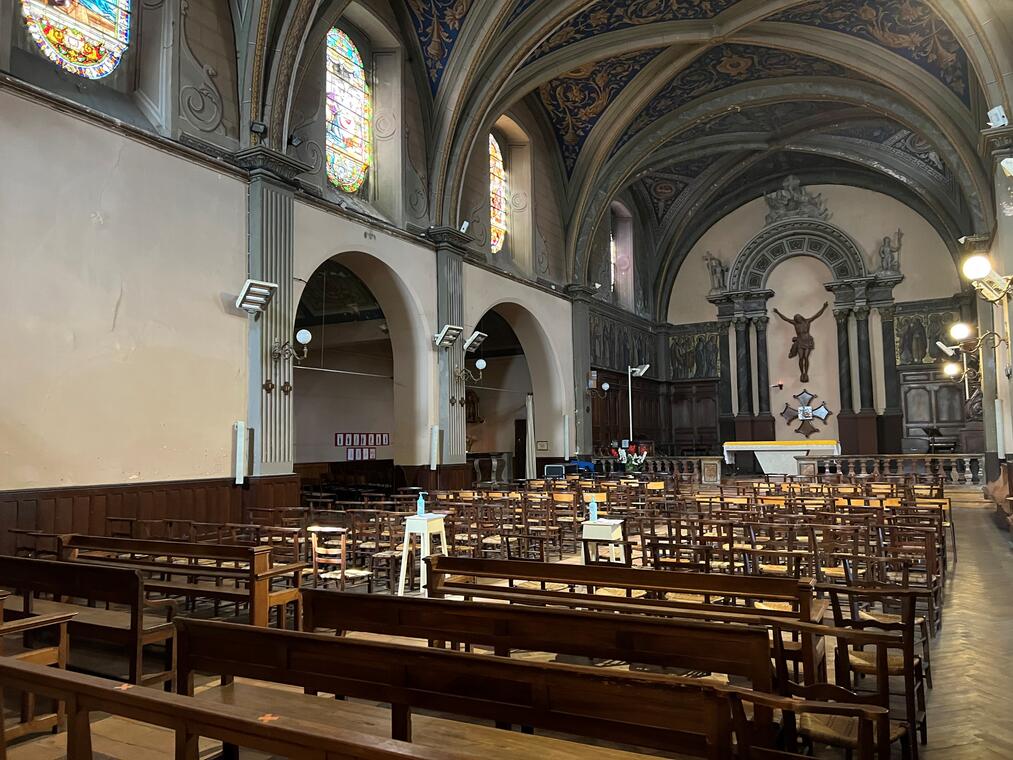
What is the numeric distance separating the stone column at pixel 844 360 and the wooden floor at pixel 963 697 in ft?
57.0

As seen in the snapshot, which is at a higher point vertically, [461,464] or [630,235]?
[630,235]

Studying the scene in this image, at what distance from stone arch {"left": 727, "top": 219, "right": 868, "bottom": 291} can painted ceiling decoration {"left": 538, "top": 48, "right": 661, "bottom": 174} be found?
29.3ft

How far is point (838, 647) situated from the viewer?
3320mm

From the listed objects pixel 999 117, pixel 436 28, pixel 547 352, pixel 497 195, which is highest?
pixel 436 28

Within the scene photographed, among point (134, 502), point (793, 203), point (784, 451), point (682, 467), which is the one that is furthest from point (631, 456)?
point (134, 502)

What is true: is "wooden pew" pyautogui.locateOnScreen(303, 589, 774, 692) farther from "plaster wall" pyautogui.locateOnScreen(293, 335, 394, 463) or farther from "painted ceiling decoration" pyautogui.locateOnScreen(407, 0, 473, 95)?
"plaster wall" pyautogui.locateOnScreen(293, 335, 394, 463)

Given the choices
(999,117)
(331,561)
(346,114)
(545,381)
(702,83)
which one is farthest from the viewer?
(545,381)

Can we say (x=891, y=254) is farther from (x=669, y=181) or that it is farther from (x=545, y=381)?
(x=545, y=381)

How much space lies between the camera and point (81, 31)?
9586mm

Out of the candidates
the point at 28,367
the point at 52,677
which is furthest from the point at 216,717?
the point at 28,367

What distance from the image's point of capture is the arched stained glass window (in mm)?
18203

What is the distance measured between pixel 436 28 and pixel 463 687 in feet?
47.6

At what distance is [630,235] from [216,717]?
24.5 metres

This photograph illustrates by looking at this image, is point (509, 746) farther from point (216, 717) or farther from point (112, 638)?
point (112, 638)
